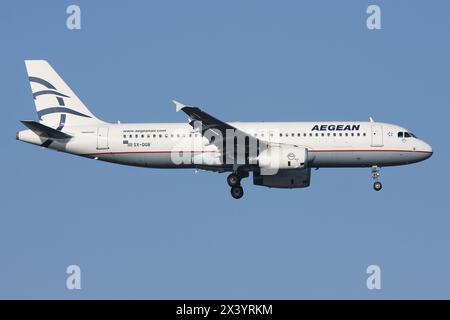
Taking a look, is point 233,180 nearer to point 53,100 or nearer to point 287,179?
point 287,179

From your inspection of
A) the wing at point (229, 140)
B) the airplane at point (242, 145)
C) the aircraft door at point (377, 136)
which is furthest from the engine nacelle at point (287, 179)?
the aircraft door at point (377, 136)

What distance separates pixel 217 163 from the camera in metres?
67.9

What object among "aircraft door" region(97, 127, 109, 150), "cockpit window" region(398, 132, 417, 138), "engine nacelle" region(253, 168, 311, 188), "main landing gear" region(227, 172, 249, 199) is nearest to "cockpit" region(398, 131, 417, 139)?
"cockpit window" region(398, 132, 417, 138)

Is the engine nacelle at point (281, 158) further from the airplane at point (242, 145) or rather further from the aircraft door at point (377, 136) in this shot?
the aircraft door at point (377, 136)

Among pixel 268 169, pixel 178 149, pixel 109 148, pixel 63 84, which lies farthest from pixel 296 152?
pixel 63 84

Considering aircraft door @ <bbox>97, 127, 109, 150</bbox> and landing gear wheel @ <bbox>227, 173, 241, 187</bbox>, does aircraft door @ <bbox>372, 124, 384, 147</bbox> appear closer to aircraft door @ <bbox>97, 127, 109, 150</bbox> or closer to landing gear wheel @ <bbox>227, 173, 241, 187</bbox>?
landing gear wheel @ <bbox>227, 173, 241, 187</bbox>

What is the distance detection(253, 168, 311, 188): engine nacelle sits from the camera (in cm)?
6950

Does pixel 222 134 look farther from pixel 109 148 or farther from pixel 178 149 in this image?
pixel 109 148

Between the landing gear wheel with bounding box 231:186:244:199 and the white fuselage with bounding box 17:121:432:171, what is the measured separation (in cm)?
141

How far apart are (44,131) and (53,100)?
4.30 m

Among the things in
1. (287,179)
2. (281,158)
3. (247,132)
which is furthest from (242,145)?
(287,179)

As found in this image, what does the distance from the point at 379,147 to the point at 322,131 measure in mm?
3741

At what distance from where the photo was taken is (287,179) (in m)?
69.8

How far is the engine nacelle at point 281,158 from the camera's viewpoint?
66.2m
